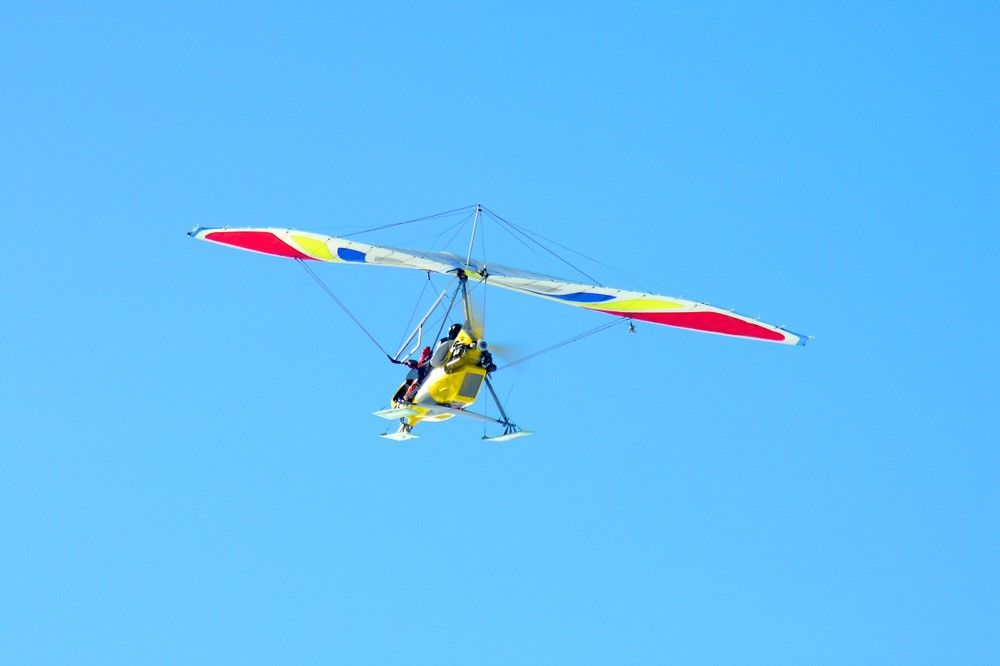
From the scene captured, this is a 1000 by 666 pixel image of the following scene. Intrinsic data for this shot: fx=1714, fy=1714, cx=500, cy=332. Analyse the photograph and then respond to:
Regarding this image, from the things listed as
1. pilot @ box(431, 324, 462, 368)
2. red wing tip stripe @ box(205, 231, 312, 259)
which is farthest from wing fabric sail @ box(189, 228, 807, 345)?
pilot @ box(431, 324, 462, 368)

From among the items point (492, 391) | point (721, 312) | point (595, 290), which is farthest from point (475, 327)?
point (721, 312)

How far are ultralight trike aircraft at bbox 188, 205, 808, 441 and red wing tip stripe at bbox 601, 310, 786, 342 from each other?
0.08 feet

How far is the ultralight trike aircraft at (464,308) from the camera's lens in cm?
3697

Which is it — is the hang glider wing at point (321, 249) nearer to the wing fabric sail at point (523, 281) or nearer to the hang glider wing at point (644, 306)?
the wing fabric sail at point (523, 281)

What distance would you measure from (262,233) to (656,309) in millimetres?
9807

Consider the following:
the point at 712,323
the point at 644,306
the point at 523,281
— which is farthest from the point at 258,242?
the point at 712,323

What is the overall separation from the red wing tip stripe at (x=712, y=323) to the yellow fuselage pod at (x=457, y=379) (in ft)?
20.5

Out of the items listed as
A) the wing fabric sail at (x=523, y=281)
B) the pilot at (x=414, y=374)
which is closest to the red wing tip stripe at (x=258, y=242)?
the wing fabric sail at (x=523, y=281)

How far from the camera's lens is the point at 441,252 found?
39.7m

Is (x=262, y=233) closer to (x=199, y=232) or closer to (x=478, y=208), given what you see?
(x=199, y=232)

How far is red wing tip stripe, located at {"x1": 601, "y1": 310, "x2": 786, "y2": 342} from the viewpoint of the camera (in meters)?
42.4

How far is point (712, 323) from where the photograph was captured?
4288 centimetres

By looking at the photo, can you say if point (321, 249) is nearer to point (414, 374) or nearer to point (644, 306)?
point (414, 374)

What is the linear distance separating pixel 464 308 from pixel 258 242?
587cm
